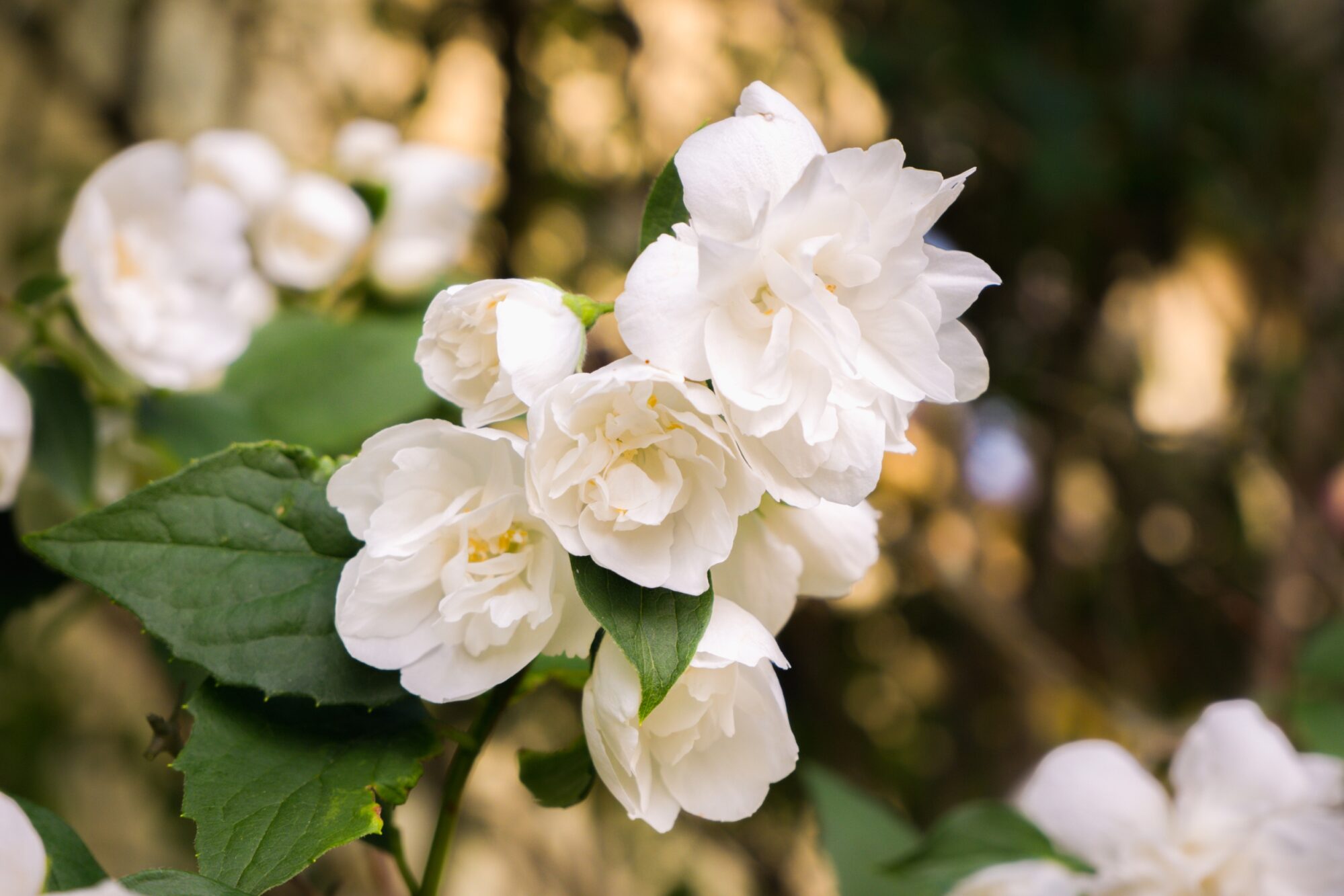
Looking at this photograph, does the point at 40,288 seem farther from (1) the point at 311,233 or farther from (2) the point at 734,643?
(2) the point at 734,643

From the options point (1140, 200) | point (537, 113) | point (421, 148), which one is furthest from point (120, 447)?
point (1140, 200)

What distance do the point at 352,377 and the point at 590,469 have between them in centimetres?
47

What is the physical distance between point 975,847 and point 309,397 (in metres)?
0.60

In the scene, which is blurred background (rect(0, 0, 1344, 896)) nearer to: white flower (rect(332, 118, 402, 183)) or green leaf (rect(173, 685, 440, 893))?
white flower (rect(332, 118, 402, 183))

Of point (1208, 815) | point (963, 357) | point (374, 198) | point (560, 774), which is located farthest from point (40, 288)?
point (1208, 815)

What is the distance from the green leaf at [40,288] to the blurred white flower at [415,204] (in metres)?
0.29

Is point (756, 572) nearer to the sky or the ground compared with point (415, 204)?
nearer to the sky

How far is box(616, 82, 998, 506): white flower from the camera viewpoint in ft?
1.17

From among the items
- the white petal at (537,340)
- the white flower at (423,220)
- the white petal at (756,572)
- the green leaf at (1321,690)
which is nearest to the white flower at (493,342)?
the white petal at (537,340)

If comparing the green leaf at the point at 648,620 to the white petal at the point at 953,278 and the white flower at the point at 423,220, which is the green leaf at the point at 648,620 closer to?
the white petal at the point at 953,278

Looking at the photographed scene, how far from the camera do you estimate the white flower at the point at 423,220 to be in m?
0.93

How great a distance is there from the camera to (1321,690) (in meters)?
1.05

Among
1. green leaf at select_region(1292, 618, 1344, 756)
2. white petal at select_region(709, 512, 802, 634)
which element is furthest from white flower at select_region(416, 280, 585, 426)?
green leaf at select_region(1292, 618, 1344, 756)

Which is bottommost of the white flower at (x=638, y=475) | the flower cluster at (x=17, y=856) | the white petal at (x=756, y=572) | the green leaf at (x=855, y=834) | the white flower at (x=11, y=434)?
the green leaf at (x=855, y=834)
